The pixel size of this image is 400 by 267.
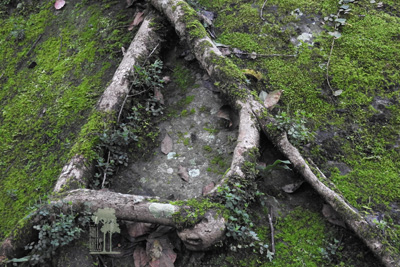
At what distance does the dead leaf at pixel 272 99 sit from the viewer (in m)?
4.15

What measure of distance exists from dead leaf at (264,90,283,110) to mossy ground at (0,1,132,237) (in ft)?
6.97

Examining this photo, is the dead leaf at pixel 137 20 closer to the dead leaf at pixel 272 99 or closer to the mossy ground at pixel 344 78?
the mossy ground at pixel 344 78

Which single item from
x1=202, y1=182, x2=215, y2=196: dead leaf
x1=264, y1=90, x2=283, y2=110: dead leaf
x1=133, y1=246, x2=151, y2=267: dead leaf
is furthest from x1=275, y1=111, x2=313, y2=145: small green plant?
x1=133, y1=246, x2=151, y2=267: dead leaf

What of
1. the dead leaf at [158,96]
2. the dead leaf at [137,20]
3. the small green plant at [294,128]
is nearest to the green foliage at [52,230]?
the dead leaf at [158,96]

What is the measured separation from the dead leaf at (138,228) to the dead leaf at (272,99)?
186 centimetres

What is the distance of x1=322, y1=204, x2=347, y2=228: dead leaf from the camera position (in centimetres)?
321

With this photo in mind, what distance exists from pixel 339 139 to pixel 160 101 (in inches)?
82.8

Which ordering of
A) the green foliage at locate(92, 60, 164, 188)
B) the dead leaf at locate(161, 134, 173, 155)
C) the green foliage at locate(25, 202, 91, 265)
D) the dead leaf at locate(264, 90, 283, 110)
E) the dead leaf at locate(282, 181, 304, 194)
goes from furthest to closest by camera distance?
the dead leaf at locate(264, 90, 283, 110)
the dead leaf at locate(161, 134, 173, 155)
the green foliage at locate(92, 60, 164, 188)
the dead leaf at locate(282, 181, 304, 194)
the green foliage at locate(25, 202, 91, 265)

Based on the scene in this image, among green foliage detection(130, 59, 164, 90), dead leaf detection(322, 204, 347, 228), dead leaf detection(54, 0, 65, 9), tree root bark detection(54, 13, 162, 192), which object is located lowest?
dead leaf detection(322, 204, 347, 228)

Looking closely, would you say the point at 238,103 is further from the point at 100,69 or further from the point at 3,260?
the point at 3,260

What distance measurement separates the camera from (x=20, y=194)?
3967 mm

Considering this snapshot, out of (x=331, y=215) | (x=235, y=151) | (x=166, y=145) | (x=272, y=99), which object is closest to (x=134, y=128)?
(x=166, y=145)

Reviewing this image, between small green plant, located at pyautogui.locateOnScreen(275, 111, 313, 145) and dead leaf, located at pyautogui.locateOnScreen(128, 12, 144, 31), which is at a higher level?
dead leaf, located at pyautogui.locateOnScreen(128, 12, 144, 31)

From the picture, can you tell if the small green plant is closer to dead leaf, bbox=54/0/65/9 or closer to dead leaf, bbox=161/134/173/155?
dead leaf, bbox=161/134/173/155
